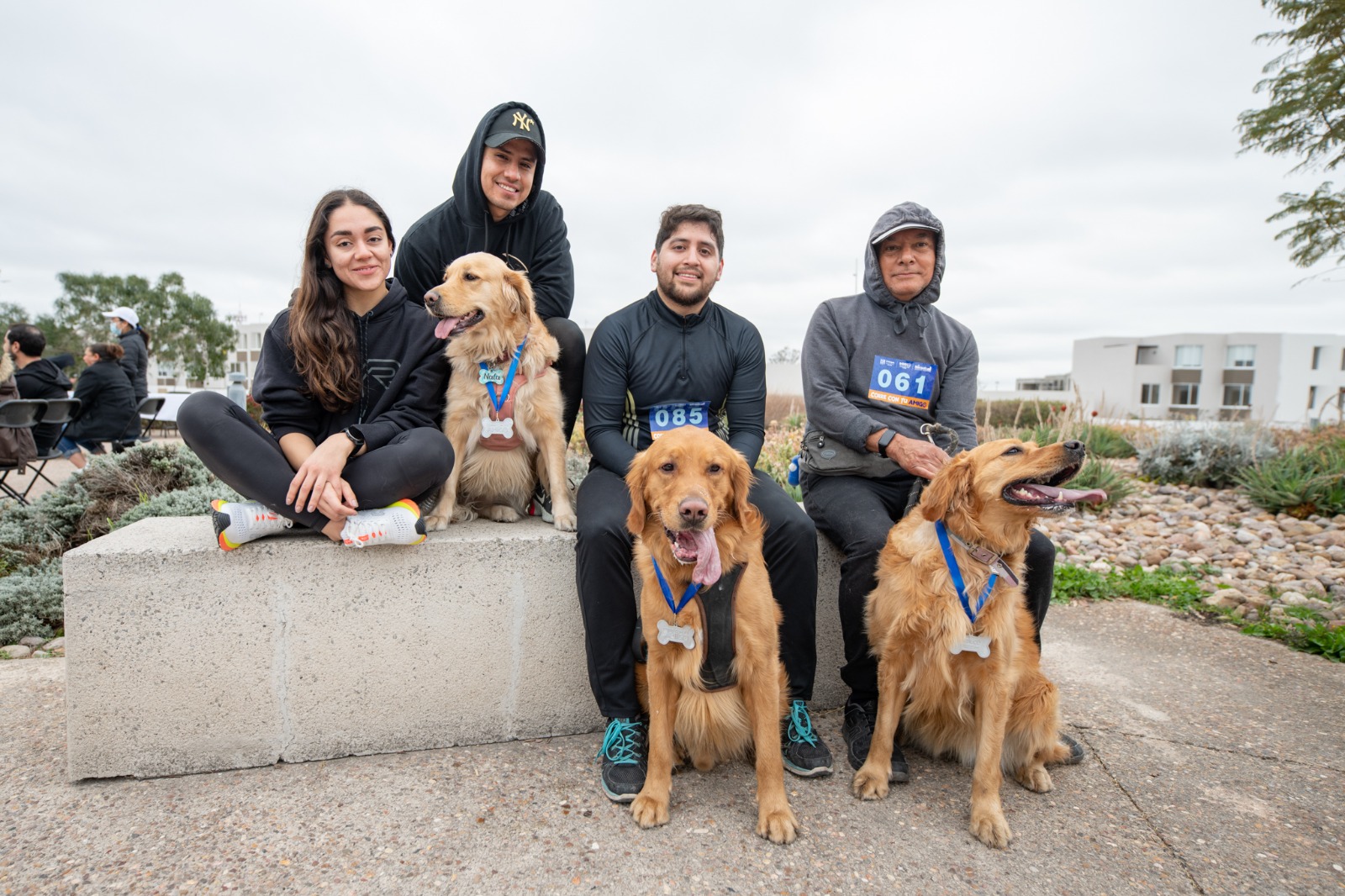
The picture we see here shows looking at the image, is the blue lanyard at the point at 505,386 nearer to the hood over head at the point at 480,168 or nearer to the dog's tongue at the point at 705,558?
the hood over head at the point at 480,168

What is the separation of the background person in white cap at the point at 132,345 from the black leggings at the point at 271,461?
28.3ft

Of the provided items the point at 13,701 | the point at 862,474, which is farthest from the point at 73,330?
the point at 862,474

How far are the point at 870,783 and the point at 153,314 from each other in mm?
46100

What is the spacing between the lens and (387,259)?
123 inches

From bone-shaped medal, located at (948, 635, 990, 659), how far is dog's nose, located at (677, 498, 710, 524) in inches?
40.5

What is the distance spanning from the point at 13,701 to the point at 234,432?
1881 millimetres

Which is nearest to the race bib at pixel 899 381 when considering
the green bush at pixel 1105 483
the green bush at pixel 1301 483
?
the green bush at pixel 1105 483

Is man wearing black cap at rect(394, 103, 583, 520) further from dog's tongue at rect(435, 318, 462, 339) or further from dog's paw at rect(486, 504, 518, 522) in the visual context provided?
dog's tongue at rect(435, 318, 462, 339)

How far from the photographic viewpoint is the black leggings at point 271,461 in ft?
8.23

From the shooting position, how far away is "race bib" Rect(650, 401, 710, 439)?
10.7 ft

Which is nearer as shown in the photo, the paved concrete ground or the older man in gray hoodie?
the paved concrete ground

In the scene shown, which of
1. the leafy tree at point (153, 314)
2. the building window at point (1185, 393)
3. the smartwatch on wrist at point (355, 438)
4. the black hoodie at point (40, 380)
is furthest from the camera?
the building window at point (1185, 393)

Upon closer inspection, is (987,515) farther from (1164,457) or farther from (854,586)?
(1164,457)

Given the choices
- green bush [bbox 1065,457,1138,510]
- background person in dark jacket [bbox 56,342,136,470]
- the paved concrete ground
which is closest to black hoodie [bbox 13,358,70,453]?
background person in dark jacket [bbox 56,342,136,470]
